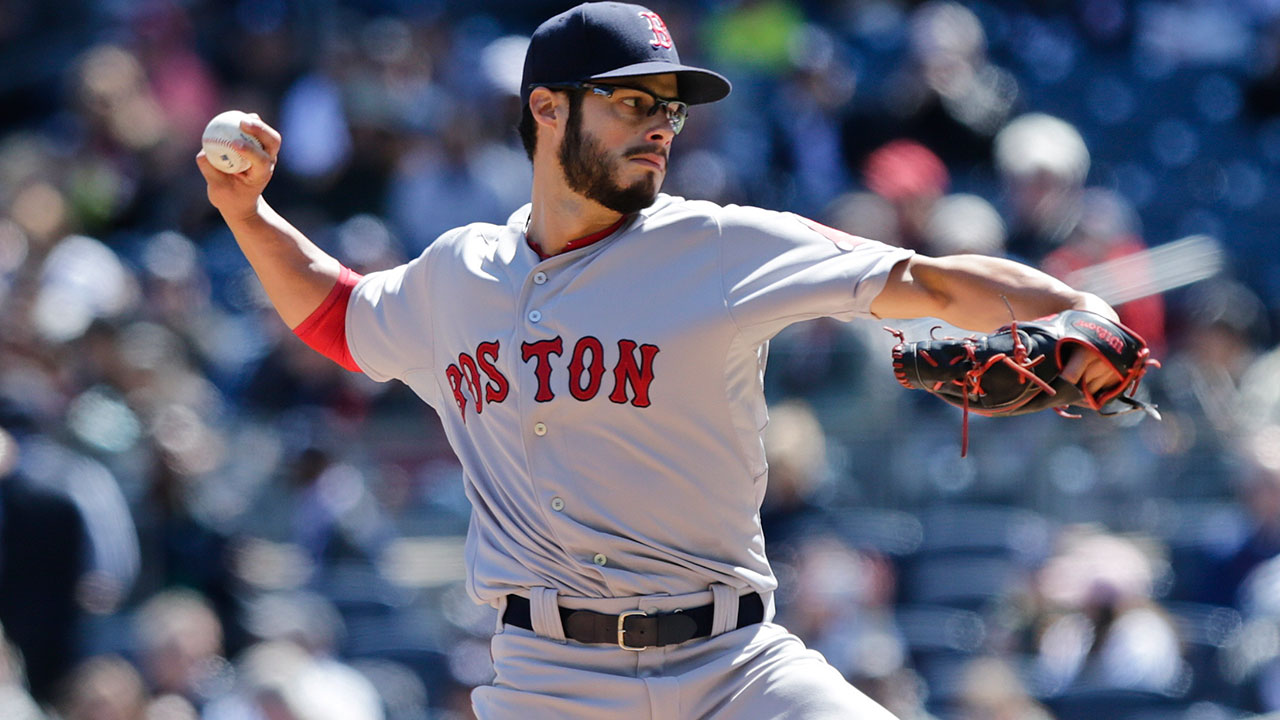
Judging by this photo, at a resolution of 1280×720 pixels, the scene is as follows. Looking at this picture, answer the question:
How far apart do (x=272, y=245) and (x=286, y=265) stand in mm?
60

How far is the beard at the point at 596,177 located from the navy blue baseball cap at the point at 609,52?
0.36ft

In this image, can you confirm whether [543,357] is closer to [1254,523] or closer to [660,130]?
[660,130]

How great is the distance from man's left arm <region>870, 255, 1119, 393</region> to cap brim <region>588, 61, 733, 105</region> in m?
0.57

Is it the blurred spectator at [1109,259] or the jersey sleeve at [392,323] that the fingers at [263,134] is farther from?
the blurred spectator at [1109,259]

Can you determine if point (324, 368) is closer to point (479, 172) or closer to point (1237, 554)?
point (479, 172)

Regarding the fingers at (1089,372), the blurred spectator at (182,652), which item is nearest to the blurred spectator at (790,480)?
the blurred spectator at (182,652)

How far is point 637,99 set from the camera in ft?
10.9

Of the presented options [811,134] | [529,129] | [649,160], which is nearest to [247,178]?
[529,129]

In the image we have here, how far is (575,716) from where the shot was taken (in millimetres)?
3186

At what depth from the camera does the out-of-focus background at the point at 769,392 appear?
6336mm

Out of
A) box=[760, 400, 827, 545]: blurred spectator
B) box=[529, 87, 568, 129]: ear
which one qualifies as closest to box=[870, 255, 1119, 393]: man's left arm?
box=[529, 87, 568, 129]: ear

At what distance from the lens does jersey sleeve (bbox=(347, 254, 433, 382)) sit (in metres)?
3.57

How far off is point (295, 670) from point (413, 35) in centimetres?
510

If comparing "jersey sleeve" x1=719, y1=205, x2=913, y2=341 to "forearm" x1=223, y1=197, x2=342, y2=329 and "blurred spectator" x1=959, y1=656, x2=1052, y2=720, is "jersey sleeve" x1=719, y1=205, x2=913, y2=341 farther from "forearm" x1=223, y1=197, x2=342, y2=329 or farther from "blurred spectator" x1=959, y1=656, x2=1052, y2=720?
"blurred spectator" x1=959, y1=656, x2=1052, y2=720
